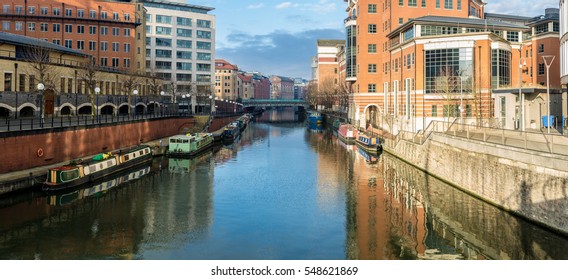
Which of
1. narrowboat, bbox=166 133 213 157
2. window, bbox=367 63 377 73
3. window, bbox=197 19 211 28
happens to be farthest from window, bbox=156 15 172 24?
narrowboat, bbox=166 133 213 157

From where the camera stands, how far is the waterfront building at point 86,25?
8812 centimetres

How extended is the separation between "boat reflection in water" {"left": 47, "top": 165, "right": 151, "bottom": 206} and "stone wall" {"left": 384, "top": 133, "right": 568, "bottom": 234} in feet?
91.9

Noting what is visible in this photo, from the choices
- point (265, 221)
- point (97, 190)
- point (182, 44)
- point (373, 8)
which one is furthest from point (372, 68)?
point (265, 221)

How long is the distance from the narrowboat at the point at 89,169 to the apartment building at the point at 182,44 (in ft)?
213

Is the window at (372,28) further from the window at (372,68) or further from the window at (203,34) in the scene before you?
the window at (203,34)

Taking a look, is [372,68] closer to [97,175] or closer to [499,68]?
[499,68]

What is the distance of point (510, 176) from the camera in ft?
93.5

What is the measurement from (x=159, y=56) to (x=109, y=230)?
95051 millimetres

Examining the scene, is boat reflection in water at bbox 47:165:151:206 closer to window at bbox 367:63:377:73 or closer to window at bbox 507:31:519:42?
window at bbox 367:63:377:73

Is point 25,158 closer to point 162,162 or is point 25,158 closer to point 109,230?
point 109,230

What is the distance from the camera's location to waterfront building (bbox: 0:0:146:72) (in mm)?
88125

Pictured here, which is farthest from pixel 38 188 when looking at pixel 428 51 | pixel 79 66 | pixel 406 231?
pixel 428 51

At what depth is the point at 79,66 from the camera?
6750cm

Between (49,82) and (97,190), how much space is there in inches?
946
